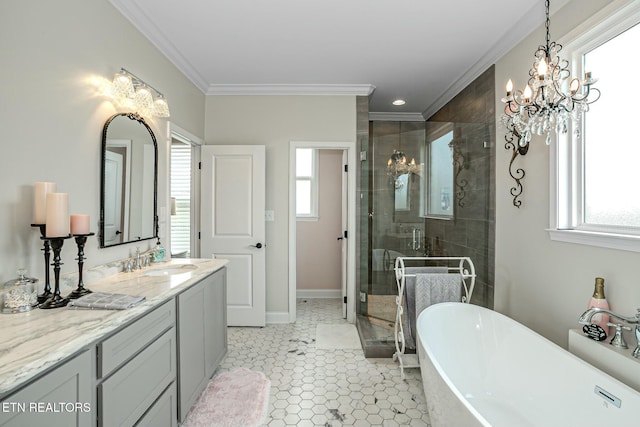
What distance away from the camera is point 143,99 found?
83.8 inches

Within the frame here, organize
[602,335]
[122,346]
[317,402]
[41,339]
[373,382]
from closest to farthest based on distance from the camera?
[41,339], [122,346], [602,335], [317,402], [373,382]

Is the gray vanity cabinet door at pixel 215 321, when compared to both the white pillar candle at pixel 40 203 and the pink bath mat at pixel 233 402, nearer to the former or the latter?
the pink bath mat at pixel 233 402

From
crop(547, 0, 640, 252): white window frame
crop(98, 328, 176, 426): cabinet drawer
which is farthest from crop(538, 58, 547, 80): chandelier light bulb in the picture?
crop(98, 328, 176, 426): cabinet drawer

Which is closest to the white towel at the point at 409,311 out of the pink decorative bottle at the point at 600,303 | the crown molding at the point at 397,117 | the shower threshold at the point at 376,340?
the shower threshold at the point at 376,340

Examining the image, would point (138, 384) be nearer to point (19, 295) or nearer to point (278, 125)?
point (19, 295)

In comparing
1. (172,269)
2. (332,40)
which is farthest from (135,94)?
(332,40)

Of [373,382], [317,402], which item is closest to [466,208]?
[373,382]

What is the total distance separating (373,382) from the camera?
2.35m

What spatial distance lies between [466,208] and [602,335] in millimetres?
1658

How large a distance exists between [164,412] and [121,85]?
A: 6.30 feet

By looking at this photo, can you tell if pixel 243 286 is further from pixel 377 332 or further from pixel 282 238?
pixel 377 332

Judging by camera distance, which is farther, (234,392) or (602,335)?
(234,392)

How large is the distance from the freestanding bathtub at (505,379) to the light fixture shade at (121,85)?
93.3 inches

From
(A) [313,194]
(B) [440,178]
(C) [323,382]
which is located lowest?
(C) [323,382]
